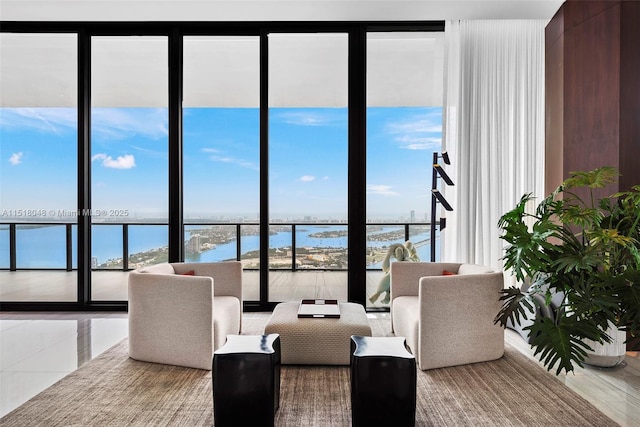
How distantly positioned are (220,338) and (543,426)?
2.07 meters

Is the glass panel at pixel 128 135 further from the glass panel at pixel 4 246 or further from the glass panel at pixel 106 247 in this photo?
the glass panel at pixel 4 246

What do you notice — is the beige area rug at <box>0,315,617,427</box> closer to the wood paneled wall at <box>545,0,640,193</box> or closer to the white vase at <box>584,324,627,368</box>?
the white vase at <box>584,324,627,368</box>

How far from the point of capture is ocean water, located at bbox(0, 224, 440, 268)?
4.90 metres

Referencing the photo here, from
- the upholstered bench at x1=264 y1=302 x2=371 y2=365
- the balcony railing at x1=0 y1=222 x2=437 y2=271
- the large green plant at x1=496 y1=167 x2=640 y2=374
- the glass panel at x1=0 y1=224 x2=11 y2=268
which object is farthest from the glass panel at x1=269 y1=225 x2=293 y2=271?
the glass panel at x1=0 y1=224 x2=11 y2=268

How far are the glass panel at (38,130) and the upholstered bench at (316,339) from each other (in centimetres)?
308

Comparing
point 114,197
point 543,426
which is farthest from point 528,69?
point 114,197

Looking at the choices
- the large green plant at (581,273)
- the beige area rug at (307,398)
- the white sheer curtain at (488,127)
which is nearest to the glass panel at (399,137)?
the white sheer curtain at (488,127)

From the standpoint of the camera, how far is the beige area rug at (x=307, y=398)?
226 centimetres

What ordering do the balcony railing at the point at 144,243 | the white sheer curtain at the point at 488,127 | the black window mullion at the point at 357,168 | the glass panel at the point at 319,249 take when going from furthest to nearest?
the glass panel at the point at 319,249 → the balcony railing at the point at 144,243 → the black window mullion at the point at 357,168 → the white sheer curtain at the point at 488,127

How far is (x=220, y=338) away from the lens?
314 cm

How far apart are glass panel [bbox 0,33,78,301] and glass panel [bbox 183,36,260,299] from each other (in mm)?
1288

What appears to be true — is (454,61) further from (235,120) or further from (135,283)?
(135,283)

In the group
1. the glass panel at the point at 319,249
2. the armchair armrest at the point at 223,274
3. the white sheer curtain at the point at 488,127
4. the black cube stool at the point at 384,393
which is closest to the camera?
the black cube stool at the point at 384,393

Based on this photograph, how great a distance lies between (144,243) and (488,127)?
4.03 meters
